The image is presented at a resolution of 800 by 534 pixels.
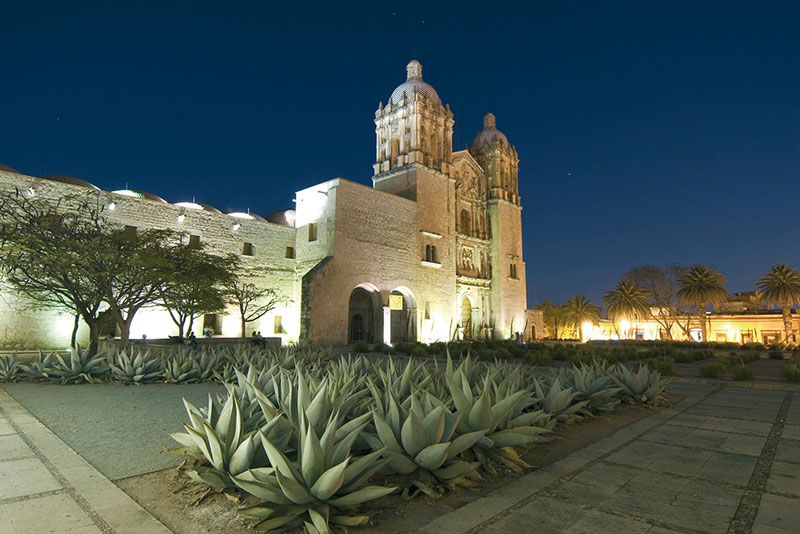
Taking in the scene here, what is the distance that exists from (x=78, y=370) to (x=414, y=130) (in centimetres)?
2445

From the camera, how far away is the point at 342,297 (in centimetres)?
2328

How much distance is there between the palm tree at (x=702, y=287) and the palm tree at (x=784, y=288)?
2780mm

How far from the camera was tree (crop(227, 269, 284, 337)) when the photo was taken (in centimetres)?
2272

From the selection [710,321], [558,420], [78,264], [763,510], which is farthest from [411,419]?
[710,321]

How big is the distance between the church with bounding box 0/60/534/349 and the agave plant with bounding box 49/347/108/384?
12.9 meters

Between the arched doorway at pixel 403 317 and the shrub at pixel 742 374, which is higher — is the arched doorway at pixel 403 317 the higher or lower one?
the higher one

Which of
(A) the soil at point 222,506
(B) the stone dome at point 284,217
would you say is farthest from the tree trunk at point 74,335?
(A) the soil at point 222,506

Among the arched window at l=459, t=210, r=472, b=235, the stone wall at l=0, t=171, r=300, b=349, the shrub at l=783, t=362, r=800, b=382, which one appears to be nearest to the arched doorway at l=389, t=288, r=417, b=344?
the stone wall at l=0, t=171, r=300, b=349

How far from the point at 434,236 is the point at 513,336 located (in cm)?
1069

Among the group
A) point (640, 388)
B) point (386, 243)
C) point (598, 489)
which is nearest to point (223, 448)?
point (598, 489)

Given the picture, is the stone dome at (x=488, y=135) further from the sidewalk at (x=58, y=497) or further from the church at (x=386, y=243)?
the sidewalk at (x=58, y=497)

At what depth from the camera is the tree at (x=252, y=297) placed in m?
22.7

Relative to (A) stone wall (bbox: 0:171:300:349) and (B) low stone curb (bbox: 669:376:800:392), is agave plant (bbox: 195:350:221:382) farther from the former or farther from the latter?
(A) stone wall (bbox: 0:171:300:349)

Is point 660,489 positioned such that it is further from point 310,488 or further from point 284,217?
point 284,217
